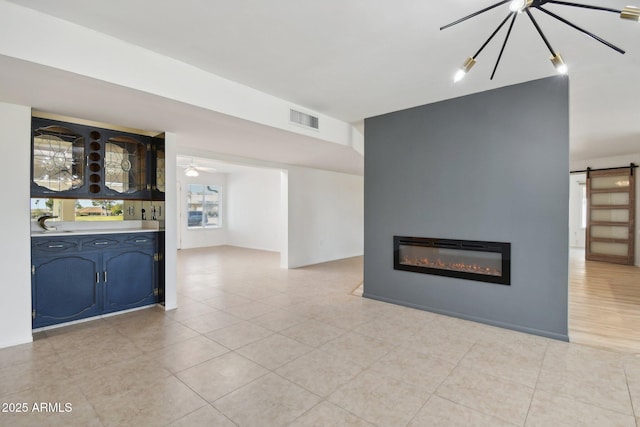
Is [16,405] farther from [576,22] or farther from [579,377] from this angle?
[576,22]

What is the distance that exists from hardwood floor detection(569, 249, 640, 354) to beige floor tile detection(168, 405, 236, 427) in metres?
3.49

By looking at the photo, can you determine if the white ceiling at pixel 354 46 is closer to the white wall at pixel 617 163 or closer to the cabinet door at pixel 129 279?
the cabinet door at pixel 129 279

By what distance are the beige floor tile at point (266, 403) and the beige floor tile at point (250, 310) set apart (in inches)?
62.8

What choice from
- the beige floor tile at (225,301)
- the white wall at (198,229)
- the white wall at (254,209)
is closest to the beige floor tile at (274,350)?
the beige floor tile at (225,301)

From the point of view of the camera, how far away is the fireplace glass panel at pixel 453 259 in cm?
364

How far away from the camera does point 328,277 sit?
6.31 m

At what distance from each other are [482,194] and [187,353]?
3.69 metres

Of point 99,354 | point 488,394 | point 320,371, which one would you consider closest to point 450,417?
point 488,394

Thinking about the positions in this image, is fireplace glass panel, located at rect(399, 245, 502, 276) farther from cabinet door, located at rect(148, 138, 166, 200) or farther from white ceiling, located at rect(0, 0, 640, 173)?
cabinet door, located at rect(148, 138, 166, 200)

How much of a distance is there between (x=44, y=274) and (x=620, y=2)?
5.68 meters

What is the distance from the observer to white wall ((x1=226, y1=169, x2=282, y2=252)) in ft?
33.3

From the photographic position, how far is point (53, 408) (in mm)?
2133

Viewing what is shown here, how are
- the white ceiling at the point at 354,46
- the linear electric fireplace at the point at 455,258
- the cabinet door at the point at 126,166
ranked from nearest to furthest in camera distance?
the white ceiling at the point at 354,46
the linear electric fireplace at the point at 455,258
the cabinet door at the point at 126,166

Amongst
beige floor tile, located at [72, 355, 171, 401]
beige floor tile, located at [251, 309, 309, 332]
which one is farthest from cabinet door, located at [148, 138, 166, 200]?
beige floor tile, located at [72, 355, 171, 401]
